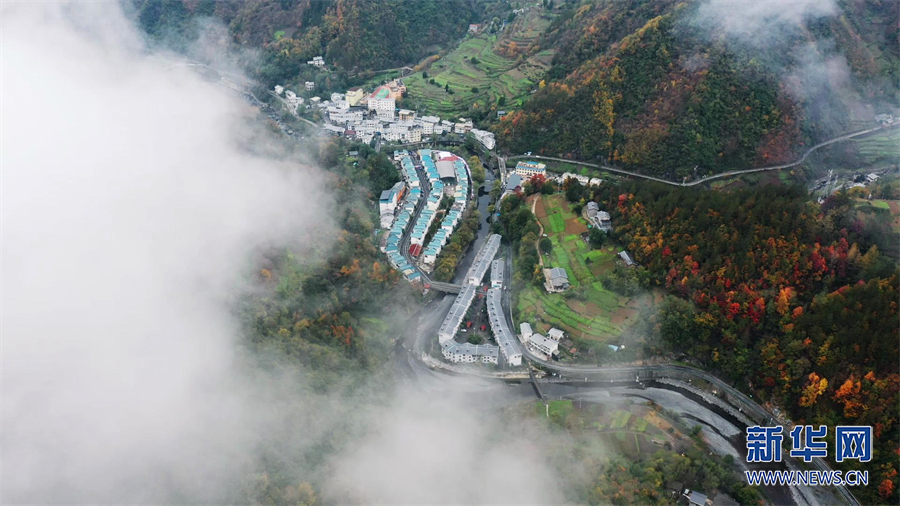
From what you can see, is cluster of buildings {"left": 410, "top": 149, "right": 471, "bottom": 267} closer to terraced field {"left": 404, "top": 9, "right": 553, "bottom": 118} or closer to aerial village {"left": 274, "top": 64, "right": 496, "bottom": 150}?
aerial village {"left": 274, "top": 64, "right": 496, "bottom": 150}

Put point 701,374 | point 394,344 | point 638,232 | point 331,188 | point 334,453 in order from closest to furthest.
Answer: point 334,453, point 701,374, point 394,344, point 638,232, point 331,188

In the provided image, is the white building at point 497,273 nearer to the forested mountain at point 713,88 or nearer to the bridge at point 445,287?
the bridge at point 445,287

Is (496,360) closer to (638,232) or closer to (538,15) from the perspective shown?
(638,232)

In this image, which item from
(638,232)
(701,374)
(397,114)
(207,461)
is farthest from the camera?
(397,114)

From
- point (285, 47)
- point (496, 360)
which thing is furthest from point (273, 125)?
point (496, 360)

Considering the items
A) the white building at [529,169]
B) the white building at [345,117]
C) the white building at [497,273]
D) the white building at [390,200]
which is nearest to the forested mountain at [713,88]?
the white building at [529,169]

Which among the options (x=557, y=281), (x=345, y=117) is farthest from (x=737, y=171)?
(x=345, y=117)
